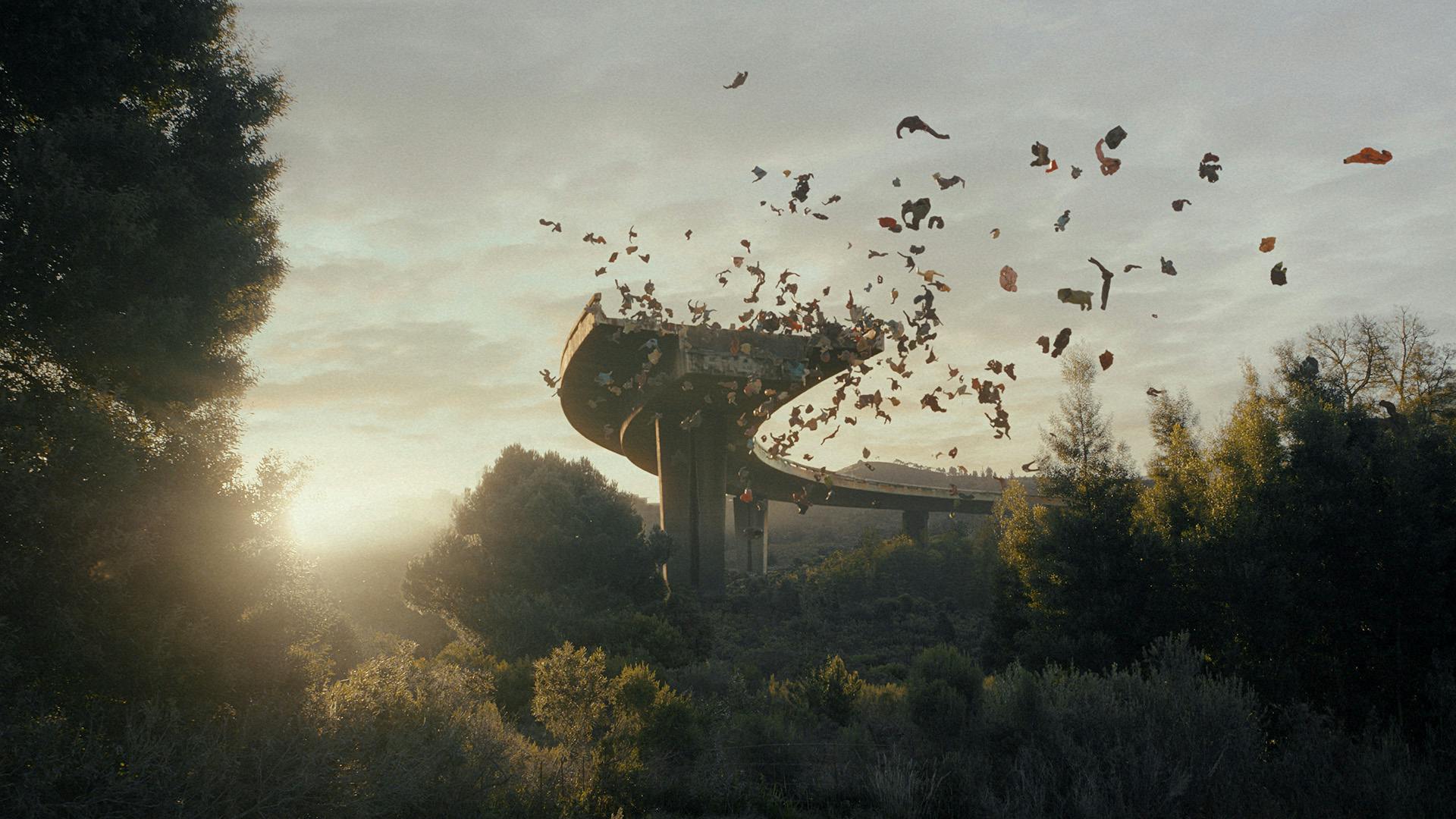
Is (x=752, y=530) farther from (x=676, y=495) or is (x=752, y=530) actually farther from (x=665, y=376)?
(x=665, y=376)

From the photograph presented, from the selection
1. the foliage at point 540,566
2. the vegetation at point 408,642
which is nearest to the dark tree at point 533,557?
the foliage at point 540,566

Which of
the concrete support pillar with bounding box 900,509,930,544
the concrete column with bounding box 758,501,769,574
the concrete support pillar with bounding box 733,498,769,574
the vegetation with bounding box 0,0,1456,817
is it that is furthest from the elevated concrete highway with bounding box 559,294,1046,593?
the concrete support pillar with bounding box 900,509,930,544

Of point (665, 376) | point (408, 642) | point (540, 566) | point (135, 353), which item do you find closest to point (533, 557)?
point (540, 566)

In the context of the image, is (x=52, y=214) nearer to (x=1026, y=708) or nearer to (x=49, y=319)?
(x=49, y=319)

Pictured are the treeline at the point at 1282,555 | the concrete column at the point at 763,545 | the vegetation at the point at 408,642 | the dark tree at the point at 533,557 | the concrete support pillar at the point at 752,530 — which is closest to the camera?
the vegetation at the point at 408,642

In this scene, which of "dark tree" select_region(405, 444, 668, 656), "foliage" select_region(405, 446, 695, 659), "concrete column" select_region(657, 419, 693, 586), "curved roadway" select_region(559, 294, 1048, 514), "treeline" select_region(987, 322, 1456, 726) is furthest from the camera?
"concrete column" select_region(657, 419, 693, 586)

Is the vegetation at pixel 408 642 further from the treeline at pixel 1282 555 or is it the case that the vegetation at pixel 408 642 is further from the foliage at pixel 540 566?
the foliage at pixel 540 566

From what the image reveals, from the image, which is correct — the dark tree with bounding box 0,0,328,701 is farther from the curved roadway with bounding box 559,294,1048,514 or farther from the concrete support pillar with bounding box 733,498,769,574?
the concrete support pillar with bounding box 733,498,769,574
